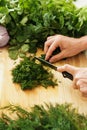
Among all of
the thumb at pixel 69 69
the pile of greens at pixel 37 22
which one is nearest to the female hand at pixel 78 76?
the thumb at pixel 69 69

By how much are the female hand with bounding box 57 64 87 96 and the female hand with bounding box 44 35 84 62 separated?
4.4 inches

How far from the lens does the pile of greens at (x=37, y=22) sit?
4.64 ft

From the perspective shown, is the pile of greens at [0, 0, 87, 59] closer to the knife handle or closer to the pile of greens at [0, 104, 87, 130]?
the knife handle

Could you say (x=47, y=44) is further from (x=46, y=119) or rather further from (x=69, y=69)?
(x=46, y=119)

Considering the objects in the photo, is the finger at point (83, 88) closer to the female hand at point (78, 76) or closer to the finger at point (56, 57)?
the female hand at point (78, 76)

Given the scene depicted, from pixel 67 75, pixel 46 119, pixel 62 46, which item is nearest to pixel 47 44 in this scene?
pixel 62 46

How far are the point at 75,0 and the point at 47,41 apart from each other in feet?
1.09

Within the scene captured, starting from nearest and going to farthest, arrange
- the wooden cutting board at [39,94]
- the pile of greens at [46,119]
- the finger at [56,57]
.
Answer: the pile of greens at [46,119], the wooden cutting board at [39,94], the finger at [56,57]

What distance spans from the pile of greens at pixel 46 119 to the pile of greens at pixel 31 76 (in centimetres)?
12

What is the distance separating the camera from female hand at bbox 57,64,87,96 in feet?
4.06

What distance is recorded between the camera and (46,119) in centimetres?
112

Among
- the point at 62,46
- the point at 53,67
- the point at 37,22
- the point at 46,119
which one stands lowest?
the point at 46,119

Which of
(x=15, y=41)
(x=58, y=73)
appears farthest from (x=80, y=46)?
(x=15, y=41)

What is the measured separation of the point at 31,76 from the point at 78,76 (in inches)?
7.2
